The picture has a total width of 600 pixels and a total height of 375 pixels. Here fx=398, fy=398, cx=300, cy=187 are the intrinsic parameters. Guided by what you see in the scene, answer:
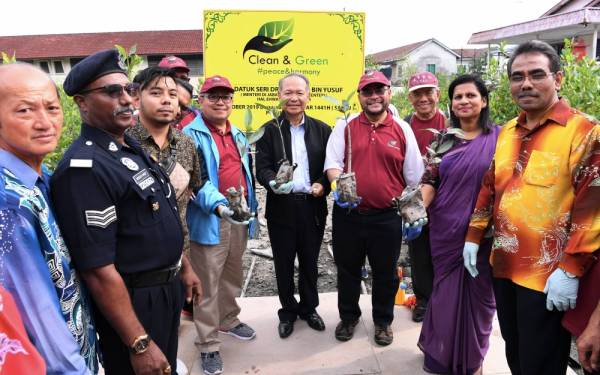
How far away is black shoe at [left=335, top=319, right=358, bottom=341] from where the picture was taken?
122 inches

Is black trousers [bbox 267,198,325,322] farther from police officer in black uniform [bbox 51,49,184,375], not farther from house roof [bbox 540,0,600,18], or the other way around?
house roof [bbox 540,0,600,18]

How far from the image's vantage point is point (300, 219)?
9.99 ft

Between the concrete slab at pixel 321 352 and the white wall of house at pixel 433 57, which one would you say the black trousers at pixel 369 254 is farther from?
the white wall of house at pixel 433 57

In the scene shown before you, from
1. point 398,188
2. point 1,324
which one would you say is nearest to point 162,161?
point 1,324

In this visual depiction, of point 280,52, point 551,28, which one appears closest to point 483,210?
point 280,52

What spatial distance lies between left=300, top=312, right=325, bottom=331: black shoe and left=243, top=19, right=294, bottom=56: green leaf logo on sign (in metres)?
4.24

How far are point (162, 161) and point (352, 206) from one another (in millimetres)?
1272

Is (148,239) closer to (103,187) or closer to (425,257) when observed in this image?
(103,187)

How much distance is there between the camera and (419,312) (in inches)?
133

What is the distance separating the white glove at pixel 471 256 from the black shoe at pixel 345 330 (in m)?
1.15

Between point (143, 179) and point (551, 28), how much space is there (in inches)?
553

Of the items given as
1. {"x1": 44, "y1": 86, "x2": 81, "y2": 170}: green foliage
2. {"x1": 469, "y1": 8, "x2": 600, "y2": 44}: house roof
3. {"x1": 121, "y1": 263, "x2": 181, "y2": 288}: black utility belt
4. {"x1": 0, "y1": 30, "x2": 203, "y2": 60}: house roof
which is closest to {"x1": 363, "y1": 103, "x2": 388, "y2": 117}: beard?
{"x1": 121, "y1": 263, "x2": 181, "y2": 288}: black utility belt

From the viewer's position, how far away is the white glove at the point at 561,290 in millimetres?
1648

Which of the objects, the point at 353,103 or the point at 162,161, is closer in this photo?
the point at 162,161
